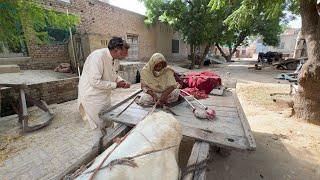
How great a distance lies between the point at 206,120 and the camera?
2762 millimetres

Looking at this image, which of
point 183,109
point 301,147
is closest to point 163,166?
point 183,109

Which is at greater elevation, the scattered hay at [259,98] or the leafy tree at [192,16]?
the leafy tree at [192,16]

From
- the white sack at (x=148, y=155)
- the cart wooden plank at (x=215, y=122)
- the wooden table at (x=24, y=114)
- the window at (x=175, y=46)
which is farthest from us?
the window at (x=175, y=46)

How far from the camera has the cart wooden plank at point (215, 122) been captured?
6.99 ft

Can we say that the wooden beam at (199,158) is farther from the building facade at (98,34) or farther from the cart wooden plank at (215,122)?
the building facade at (98,34)

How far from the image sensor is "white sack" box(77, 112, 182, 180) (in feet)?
4.48

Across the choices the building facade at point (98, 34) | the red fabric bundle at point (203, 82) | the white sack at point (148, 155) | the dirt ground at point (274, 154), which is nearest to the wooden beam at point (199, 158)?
the white sack at point (148, 155)

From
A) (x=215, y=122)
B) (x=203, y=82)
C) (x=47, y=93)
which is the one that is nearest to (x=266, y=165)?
(x=215, y=122)

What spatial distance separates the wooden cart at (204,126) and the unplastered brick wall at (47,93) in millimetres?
4183

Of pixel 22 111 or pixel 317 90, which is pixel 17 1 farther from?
pixel 317 90

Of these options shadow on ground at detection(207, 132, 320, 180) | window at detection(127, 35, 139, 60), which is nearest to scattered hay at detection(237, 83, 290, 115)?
shadow on ground at detection(207, 132, 320, 180)

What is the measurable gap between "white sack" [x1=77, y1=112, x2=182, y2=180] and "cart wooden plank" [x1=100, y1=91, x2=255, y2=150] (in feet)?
1.56

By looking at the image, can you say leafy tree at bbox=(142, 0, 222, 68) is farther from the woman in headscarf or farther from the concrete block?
the woman in headscarf

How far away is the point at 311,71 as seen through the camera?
4.83 meters
